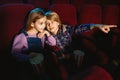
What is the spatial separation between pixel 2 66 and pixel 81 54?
39 centimetres

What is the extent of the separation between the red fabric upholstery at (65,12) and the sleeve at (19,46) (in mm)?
322

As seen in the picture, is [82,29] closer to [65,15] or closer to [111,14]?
[65,15]

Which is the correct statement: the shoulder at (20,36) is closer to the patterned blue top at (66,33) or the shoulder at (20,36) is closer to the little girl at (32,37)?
the little girl at (32,37)

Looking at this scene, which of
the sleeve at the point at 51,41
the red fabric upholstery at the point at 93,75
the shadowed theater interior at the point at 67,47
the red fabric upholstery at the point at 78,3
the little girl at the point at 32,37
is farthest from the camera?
the red fabric upholstery at the point at 78,3

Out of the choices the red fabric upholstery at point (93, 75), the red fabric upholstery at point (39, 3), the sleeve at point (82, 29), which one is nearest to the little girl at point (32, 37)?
the sleeve at point (82, 29)

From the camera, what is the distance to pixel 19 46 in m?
1.03

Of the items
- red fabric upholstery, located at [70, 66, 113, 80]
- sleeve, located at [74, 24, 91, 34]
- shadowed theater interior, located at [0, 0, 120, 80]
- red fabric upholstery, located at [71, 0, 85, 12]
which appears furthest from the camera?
red fabric upholstery, located at [71, 0, 85, 12]

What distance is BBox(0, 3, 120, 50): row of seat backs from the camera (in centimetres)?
110

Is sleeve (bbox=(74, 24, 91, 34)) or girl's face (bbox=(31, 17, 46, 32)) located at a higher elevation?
girl's face (bbox=(31, 17, 46, 32))

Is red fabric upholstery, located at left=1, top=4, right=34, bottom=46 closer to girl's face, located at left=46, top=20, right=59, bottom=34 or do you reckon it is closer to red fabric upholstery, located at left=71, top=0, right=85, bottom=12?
girl's face, located at left=46, top=20, right=59, bottom=34

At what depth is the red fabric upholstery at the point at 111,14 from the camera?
1445mm

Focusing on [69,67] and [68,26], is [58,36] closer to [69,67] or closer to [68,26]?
[68,26]

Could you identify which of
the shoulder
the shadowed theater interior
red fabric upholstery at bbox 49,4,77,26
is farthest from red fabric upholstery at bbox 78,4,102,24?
the shoulder

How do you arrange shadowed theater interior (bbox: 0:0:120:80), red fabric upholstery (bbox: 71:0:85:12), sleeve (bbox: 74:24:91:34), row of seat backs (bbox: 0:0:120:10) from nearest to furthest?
shadowed theater interior (bbox: 0:0:120:80)
sleeve (bbox: 74:24:91:34)
row of seat backs (bbox: 0:0:120:10)
red fabric upholstery (bbox: 71:0:85:12)
